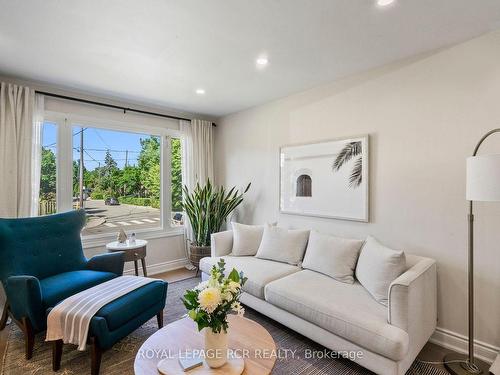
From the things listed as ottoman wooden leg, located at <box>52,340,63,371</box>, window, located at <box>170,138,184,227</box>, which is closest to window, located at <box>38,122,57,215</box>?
window, located at <box>170,138,184,227</box>

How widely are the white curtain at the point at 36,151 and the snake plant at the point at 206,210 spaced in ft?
6.06

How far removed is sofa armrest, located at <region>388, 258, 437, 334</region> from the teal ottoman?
74.1 inches

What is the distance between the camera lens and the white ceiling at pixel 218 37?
1829 mm

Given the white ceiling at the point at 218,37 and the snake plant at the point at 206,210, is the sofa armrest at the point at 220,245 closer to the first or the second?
the snake plant at the point at 206,210

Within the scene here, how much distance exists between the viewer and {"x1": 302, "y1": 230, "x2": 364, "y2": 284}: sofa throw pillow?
253 centimetres

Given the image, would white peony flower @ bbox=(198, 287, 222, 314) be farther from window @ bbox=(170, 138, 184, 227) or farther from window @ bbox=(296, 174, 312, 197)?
window @ bbox=(170, 138, 184, 227)

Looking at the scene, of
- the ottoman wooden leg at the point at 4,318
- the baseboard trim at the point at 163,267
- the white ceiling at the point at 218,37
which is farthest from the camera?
the baseboard trim at the point at 163,267

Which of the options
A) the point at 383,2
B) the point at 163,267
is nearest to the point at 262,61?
the point at 383,2

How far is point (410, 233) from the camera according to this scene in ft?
8.23

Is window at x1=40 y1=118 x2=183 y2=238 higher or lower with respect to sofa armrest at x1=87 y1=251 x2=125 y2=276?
higher

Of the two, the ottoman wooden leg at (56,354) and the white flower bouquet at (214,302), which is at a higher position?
the white flower bouquet at (214,302)

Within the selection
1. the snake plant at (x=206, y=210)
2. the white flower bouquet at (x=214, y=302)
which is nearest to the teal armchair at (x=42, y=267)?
the snake plant at (x=206, y=210)

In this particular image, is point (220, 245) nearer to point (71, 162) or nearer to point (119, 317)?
point (119, 317)

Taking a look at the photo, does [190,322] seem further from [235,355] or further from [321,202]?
[321,202]
